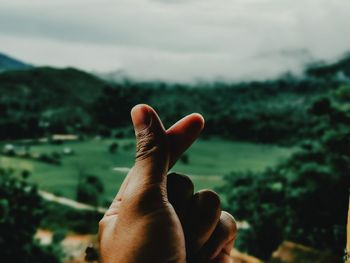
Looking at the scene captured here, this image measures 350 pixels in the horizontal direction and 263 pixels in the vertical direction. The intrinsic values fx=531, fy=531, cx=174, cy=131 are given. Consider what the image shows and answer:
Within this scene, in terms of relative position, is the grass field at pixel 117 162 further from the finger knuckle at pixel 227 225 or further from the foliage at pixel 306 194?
the finger knuckle at pixel 227 225

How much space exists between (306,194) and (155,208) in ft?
5.10

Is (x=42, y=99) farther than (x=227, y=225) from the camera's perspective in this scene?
Yes

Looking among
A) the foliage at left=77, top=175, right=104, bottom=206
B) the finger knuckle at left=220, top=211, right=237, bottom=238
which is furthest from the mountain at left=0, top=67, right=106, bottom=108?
the finger knuckle at left=220, top=211, right=237, bottom=238

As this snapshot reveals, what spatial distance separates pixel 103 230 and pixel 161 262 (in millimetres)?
86

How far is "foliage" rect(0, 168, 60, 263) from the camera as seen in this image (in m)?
1.85

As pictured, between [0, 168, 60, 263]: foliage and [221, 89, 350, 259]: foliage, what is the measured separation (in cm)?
76

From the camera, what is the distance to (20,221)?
6.20 ft

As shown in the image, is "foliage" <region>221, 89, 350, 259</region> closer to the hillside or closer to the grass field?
the grass field

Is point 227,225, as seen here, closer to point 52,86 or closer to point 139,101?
point 139,101

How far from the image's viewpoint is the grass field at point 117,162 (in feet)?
6.57

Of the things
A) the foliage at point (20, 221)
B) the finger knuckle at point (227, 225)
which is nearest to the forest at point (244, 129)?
the foliage at point (20, 221)

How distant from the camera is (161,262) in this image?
58 centimetres

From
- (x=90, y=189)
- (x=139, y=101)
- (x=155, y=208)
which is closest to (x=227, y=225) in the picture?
(x=155, y=208)

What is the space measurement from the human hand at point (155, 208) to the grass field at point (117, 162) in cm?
126
